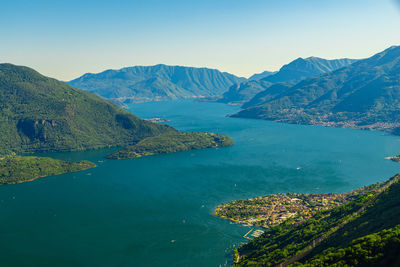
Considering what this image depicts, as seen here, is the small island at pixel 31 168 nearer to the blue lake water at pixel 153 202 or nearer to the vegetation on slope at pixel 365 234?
the blue lake water at pixel 153 202

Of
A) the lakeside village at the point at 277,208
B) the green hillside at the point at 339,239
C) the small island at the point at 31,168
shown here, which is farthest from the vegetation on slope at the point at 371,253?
the small island at the point at 31,168

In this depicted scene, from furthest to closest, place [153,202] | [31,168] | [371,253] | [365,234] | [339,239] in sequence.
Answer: [31,168], [153,202], [339,239], [365,234], [371,253]

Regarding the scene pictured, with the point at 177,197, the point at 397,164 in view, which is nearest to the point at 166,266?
the point at 177,197

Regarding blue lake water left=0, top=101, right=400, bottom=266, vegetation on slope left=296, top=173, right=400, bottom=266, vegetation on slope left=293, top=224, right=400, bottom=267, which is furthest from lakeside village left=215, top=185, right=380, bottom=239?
vegetation on slope left=293, top=224, right=400, bottom=267

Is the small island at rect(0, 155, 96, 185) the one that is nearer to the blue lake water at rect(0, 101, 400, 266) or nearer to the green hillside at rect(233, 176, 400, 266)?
the blue lake water at rect(0, 101, 400, 266)

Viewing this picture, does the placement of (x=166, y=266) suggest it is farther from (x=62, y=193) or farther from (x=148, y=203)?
(x=62, y=193)

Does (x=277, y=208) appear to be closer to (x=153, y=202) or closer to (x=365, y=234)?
(x=153, y=202)

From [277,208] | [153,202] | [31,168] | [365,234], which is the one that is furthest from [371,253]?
[31,168]
